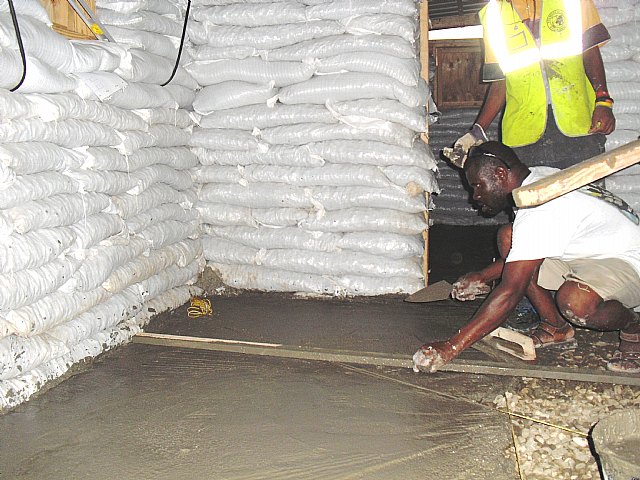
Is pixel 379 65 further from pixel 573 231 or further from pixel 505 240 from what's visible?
pixel 573 231

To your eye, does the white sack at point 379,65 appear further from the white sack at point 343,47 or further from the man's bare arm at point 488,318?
the man's bare arm at point 488,318

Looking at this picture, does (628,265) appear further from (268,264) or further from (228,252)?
(228,252)

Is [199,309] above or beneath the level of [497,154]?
beneath

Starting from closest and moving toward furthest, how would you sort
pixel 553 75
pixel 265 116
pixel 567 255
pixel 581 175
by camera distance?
pixel 581 175 < pixel 567 255 < pixel 553 75 < pixel 265 116

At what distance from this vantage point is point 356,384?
2.42m

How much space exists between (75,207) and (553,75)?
2.20 m

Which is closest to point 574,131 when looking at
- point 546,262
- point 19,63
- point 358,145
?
point 546,262

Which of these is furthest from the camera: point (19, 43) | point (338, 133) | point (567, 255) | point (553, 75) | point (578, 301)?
point (338, 133)

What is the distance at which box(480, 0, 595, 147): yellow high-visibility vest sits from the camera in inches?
117

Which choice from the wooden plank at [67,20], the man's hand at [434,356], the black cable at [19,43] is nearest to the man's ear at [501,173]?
the man's hand at [434,356]

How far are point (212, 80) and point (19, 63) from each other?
1.54 meters

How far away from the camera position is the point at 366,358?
8.55 ft

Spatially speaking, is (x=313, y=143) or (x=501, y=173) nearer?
(x=501, y=173)

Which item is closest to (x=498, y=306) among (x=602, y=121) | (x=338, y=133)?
(x=602, y=121)
